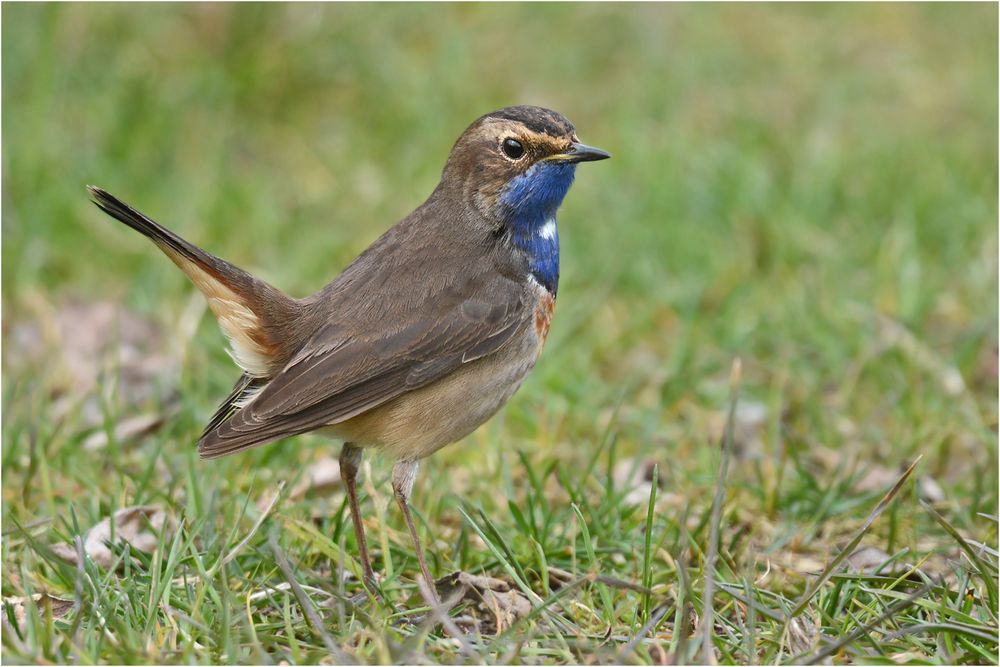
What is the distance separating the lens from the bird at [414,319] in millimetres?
4930

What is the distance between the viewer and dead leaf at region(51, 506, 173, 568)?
4973 mm

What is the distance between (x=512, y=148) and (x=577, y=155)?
269 mm

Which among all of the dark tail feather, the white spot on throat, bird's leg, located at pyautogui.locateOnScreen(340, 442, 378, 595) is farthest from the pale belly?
the dark tail feather

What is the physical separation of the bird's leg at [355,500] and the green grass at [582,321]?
4.7 inches

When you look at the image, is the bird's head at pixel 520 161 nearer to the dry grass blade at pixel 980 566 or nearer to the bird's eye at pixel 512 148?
the bird's eye at pixel 512 148

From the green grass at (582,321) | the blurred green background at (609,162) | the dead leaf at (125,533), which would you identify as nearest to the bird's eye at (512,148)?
the green grass at (582,321)

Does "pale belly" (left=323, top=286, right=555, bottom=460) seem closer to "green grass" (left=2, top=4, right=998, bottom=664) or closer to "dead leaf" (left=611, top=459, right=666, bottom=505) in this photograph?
"green grass" (left=2, top=4, right=998, bottom=664)

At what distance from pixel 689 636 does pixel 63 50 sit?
286 inches

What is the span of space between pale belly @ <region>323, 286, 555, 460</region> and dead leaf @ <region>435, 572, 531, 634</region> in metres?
0.54

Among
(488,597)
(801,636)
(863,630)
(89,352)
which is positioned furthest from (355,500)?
(89,352)

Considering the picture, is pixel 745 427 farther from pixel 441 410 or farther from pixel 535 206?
pixel 441 410

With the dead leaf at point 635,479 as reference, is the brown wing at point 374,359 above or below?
above

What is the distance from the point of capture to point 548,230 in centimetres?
542

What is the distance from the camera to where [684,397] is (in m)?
6.91
